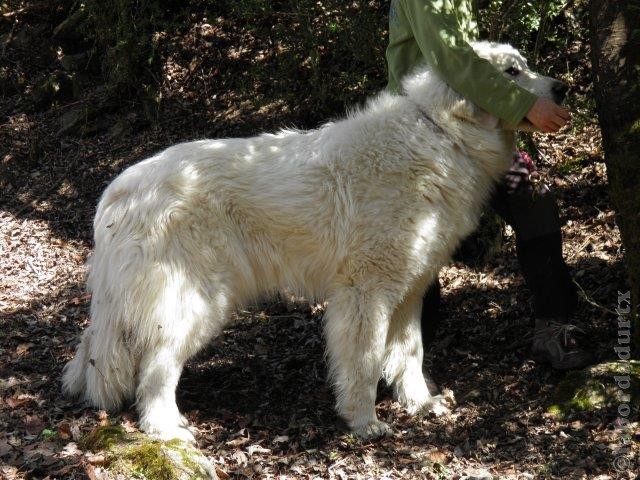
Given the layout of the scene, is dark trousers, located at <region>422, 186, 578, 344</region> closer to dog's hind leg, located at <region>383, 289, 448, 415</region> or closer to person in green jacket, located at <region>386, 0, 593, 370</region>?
person in green jacket, located at <region>386, 0, 593, 370</region>

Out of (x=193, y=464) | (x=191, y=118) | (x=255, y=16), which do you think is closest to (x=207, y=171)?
(x=193, y=464)

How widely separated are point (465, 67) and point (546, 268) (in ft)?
4.35

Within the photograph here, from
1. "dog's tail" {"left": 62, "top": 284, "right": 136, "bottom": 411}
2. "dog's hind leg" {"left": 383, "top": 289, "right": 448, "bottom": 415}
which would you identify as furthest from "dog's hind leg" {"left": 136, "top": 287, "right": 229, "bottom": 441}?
"dog's hind leg" {"left": 383, "top": 289, "right": 448, "bottom": 415}

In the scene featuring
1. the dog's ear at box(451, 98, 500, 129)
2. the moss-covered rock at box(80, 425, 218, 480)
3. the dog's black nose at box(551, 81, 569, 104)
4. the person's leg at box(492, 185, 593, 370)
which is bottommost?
the moss-covered rock at box(80, 425, 218, 480)

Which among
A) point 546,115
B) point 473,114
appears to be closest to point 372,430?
point 473,114

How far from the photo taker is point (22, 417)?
165 inches

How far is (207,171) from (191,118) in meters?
4.14

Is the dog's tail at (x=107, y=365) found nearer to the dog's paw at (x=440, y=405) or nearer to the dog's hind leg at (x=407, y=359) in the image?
the dog's hind leg at (x=407, y=359)

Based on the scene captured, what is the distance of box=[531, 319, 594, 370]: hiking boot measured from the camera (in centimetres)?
438

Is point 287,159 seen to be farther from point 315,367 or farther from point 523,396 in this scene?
point 523,396

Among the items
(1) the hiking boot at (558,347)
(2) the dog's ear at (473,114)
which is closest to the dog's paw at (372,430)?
(1) the hiking boot at (558,347)

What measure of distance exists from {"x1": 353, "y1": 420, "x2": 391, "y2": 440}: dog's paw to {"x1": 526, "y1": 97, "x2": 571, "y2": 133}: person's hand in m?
1.86

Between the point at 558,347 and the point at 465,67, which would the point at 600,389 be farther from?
the point at 465,67

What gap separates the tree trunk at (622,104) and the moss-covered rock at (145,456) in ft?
8.15
